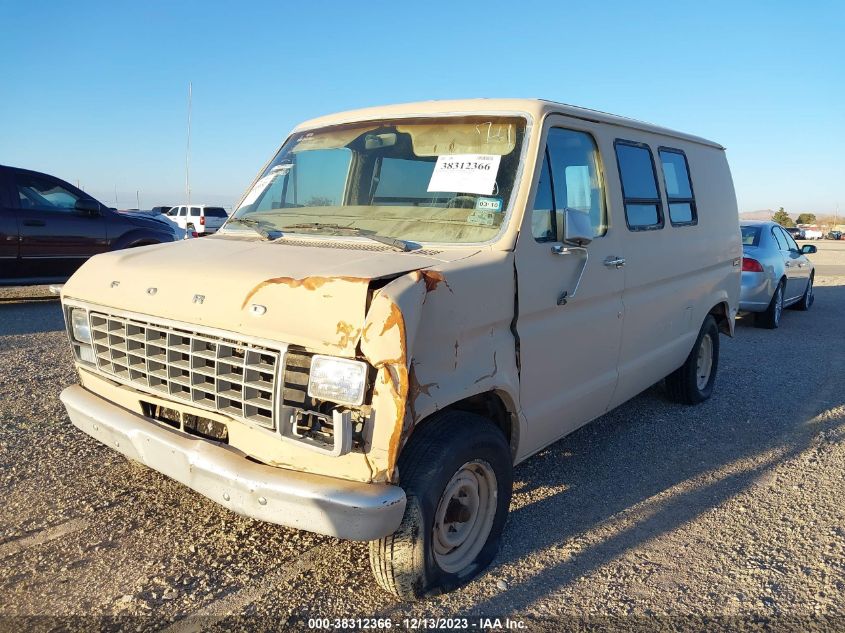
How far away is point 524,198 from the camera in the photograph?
3283 mm

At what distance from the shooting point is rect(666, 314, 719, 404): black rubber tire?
5.69 metres

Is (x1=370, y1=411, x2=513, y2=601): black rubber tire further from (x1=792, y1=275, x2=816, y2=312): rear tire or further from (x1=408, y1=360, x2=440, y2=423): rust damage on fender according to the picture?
(x1=792, y1=275, x2=816, y2=312): rear tire

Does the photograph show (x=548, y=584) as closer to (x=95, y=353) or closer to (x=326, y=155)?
(x=95, y=353)

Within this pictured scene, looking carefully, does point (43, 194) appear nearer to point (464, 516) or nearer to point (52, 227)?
point (52, 227)

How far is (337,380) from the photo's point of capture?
2.44 metres

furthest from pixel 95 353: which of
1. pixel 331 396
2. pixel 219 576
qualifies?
pixel 331 396

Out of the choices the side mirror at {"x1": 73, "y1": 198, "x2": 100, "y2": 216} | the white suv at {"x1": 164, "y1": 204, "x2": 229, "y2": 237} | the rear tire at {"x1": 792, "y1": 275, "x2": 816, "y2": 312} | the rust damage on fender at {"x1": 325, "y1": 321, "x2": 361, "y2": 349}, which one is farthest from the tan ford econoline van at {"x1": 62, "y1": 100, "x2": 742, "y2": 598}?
the white suv at {"x1": 164, "y1": 204, "x2": 229, "y2": 237}

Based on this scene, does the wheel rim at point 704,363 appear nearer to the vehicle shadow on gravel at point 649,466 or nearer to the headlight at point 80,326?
the vehicle shadow on gravel at point 649,466

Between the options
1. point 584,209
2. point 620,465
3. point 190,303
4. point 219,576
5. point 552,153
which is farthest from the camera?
point 620,465

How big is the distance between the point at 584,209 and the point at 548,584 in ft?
6.82

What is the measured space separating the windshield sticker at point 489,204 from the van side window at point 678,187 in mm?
2086

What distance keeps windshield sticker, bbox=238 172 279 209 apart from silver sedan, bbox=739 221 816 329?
7.80 m

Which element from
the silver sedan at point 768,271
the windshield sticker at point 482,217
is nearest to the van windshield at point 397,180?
the windshield sticker at point 482,217

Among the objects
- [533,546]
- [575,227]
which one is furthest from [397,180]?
[533,546]
